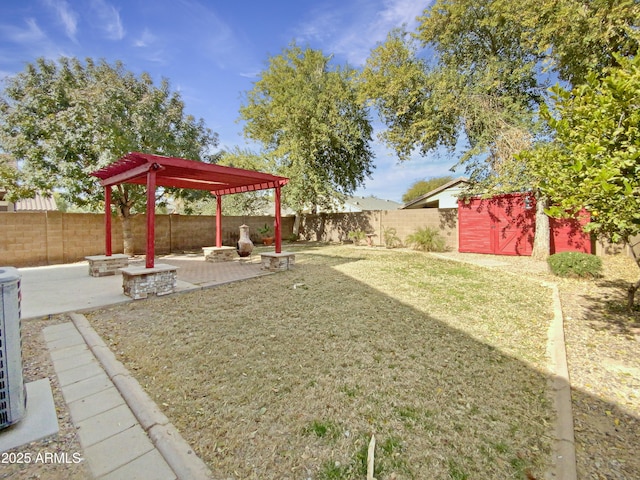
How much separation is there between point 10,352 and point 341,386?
230cm

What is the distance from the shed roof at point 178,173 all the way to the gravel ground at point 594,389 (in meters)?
2.86

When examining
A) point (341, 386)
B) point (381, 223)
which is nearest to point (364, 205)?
point (381, 223)

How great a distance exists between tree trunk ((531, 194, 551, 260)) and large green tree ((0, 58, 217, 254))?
12.4 metres

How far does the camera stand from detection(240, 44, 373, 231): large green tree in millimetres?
13836

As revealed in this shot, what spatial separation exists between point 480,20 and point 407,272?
385 inches

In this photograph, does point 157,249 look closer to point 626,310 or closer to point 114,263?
point 114,263

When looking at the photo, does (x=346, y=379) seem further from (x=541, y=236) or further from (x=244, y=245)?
(x=541, y=236)

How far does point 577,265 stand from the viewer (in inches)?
254

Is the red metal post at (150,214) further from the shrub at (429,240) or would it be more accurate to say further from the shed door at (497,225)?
the shed door at (497,225)

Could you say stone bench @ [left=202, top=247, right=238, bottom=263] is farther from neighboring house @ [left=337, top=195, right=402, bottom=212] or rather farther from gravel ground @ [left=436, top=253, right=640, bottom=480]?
neighboring house @ [left=337, top=195, right=402, bottom=212]

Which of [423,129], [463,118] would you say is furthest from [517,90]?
[423,129]

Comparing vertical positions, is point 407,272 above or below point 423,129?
below

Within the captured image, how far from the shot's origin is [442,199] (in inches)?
637

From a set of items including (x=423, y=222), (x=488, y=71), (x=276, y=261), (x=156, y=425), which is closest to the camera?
(x=156, y=425)
